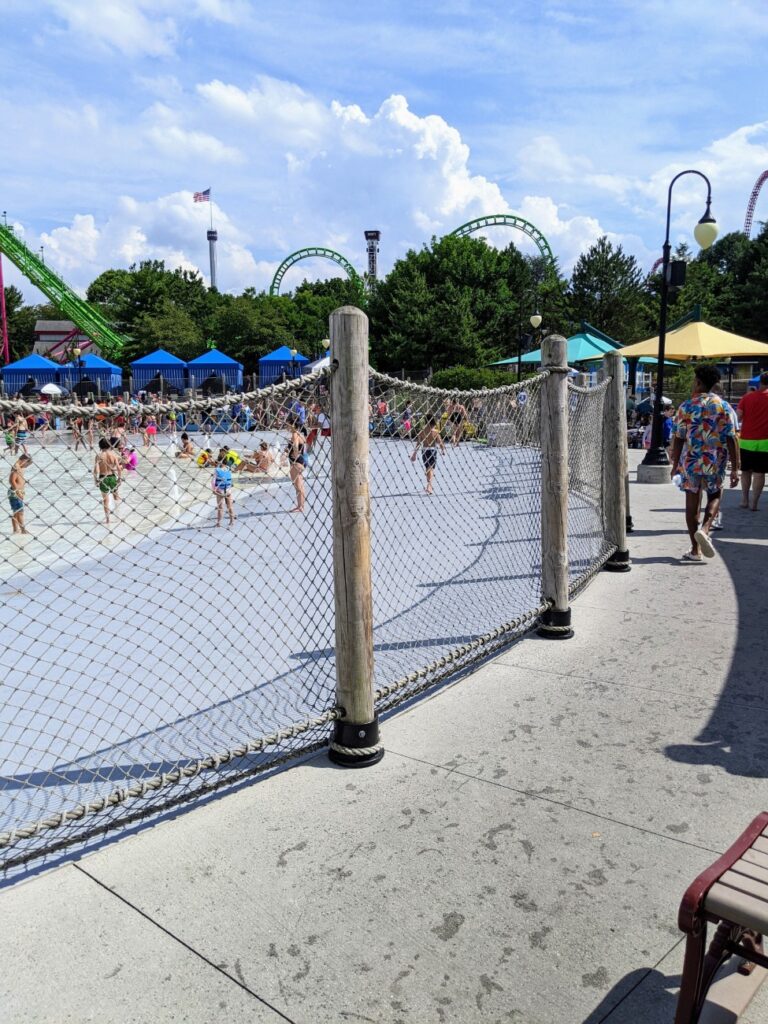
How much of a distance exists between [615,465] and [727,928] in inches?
214

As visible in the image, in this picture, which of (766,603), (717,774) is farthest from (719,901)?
(766,603)

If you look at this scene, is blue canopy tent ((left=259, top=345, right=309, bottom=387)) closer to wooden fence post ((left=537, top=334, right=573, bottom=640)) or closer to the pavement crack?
wooden fence post ((left=537, top=334, right=573, bottom=640))

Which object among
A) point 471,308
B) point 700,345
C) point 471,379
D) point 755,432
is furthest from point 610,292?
point 755,432

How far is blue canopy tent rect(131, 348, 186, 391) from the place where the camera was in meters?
42.2

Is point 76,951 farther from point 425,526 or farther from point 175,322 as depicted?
point 175,322

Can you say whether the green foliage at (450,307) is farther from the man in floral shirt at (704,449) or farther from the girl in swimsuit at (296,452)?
the man in floral shirt at (704,449)

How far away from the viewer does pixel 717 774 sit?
3.37 metres

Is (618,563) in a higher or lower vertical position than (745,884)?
lower

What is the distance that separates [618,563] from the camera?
23.7 ft

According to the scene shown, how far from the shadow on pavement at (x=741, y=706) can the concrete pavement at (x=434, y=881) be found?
0.02 metres

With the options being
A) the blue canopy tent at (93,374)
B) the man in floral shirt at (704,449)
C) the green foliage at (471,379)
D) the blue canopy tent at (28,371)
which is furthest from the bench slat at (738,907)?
the blue canopy tent at (28,371)

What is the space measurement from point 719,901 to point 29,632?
241 inches

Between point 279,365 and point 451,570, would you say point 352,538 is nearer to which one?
point 451,570

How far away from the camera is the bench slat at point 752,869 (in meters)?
1.81
